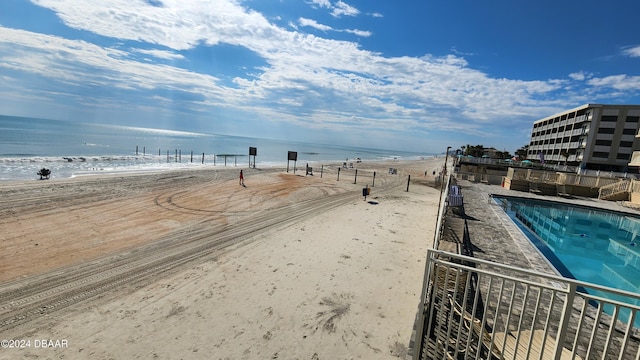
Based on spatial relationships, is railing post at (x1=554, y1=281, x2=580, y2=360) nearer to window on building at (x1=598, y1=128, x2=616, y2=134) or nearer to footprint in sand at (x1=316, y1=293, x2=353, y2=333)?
footprint in sand at (x1=316, y1=293, x2=353, y2=333)

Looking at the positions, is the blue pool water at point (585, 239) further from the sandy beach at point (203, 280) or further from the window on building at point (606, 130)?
the window on building at point (606, 130)

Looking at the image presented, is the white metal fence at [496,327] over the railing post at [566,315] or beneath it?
beneath

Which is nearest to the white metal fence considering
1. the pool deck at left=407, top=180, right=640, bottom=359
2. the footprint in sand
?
the pool deck at left=407, top=180, right=640, bottom=359

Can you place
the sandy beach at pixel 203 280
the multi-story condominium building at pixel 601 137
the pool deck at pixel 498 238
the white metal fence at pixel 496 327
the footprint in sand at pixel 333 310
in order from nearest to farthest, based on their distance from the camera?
the white metal fence at pixel 496 327
the sandy beach at pixel 203 280
the footprint in sand at pixel 333 310
the pool deck at pixel 498 238
the multi-story condominium building at pixel 601 137

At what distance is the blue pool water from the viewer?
10641mm

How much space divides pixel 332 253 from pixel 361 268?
4.93 ft

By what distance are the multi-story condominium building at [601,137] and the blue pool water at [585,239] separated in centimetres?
3392

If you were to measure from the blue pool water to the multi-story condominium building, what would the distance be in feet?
111

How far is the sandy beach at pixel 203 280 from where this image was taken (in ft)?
19.5

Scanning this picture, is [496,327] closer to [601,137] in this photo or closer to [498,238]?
[498,238]

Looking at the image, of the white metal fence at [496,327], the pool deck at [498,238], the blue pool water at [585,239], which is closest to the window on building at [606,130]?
the pool deck at [498,238]

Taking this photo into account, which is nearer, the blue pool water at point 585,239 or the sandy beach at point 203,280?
the sandy beach at point 203,280

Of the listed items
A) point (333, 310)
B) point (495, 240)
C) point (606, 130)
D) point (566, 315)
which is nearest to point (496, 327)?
point (566, 315)

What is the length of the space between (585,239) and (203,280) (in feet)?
60.0
